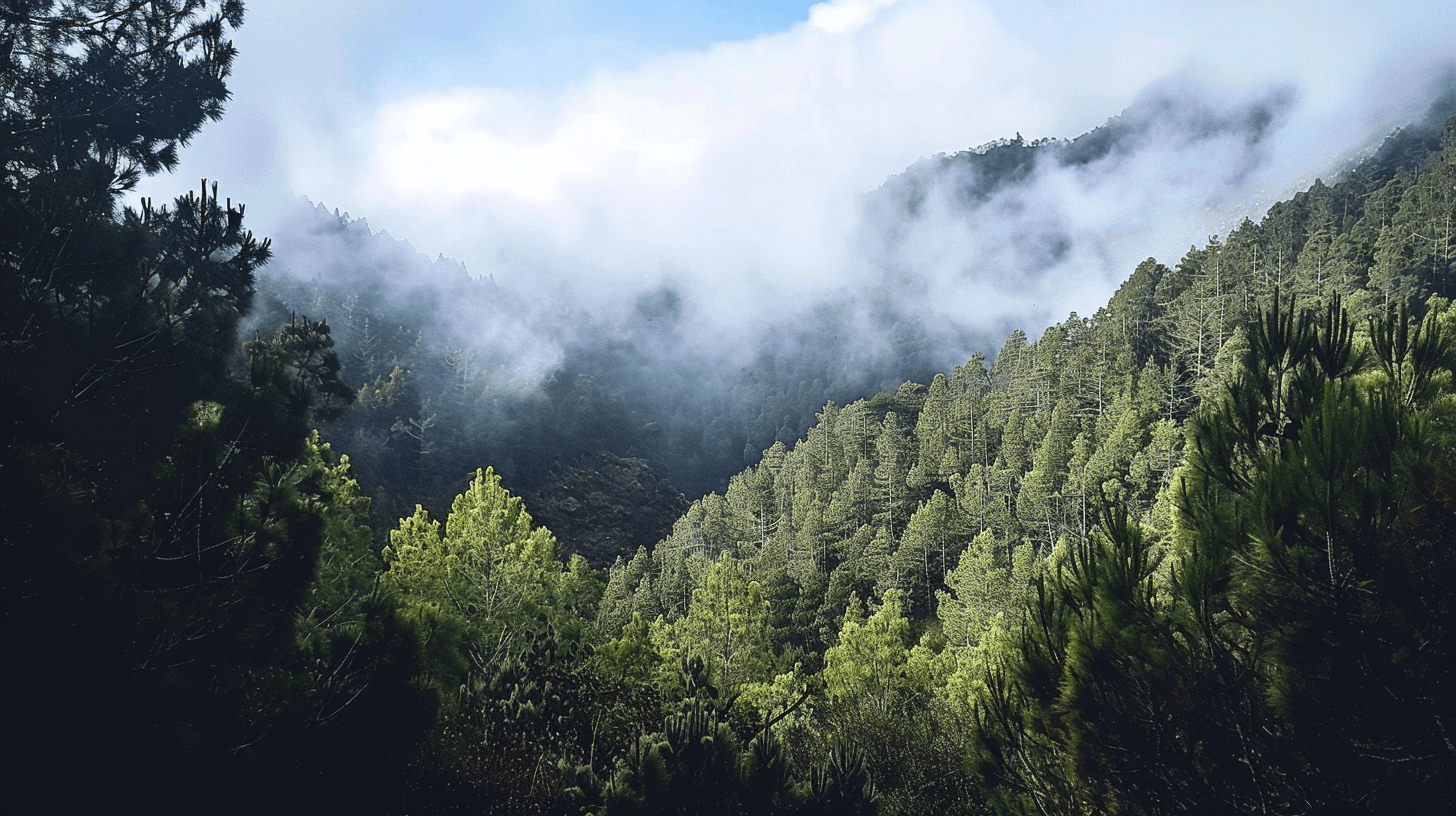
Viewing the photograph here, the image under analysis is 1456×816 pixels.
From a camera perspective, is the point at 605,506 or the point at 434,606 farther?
the point at 605,506

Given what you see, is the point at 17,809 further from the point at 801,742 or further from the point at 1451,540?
the point at 801,742

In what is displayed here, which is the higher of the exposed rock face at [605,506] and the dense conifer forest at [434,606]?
the exposed rock face at [605,506]

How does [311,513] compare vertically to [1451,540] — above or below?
above

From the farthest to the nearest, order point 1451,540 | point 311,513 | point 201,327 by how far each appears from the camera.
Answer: point 201,327 → point 311,513 → point 1451,540

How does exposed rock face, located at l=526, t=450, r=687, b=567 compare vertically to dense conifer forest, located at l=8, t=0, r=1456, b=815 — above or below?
above

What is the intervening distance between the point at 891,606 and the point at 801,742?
16.7 m

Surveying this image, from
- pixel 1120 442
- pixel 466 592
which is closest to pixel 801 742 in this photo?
pixel 466 592

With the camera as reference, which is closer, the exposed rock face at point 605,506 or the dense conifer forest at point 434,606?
the dense conifer forest at point 434,606

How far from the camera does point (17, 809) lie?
188 inches

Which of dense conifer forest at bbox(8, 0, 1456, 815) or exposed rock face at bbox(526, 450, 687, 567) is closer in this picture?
dense conifer forest at bbox(8, 0, 1456, 815)

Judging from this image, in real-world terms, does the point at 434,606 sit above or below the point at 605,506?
below

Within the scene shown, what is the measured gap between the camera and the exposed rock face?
304ft

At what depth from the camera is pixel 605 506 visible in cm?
10181

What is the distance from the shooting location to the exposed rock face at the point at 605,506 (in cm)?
9256
